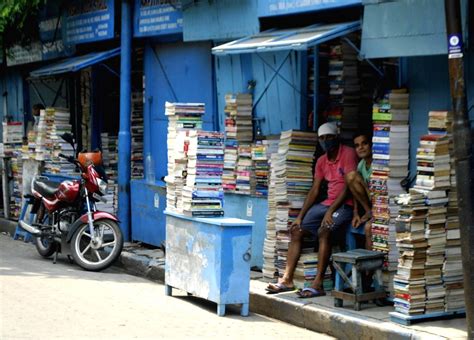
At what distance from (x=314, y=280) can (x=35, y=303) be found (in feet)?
8.85

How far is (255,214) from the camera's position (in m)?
11.7

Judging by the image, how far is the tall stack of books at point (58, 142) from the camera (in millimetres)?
15797

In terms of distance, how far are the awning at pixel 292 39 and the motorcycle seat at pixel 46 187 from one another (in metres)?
3.52

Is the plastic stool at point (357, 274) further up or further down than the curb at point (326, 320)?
further up

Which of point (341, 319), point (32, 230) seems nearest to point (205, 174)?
point (341, 319)

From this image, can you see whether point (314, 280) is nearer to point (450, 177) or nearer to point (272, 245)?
point (272, 245)

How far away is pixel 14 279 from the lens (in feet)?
37.0

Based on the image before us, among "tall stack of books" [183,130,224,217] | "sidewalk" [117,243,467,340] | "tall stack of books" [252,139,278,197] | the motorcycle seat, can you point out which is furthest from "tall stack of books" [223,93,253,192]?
the motorcycle seat

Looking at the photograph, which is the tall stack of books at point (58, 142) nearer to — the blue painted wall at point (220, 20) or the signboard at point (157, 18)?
the signboard at point (157, 18)

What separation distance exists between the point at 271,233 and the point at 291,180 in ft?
2.12

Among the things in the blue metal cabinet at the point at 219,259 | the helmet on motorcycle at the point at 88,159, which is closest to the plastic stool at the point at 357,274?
the blue metal cabinet at the point at 219,259

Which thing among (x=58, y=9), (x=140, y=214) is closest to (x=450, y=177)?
(x=140, y=214)

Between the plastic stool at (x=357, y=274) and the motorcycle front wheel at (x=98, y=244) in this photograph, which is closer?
the plastic stool at (x=357, y=274)

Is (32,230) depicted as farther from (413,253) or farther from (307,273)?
(413,253)
